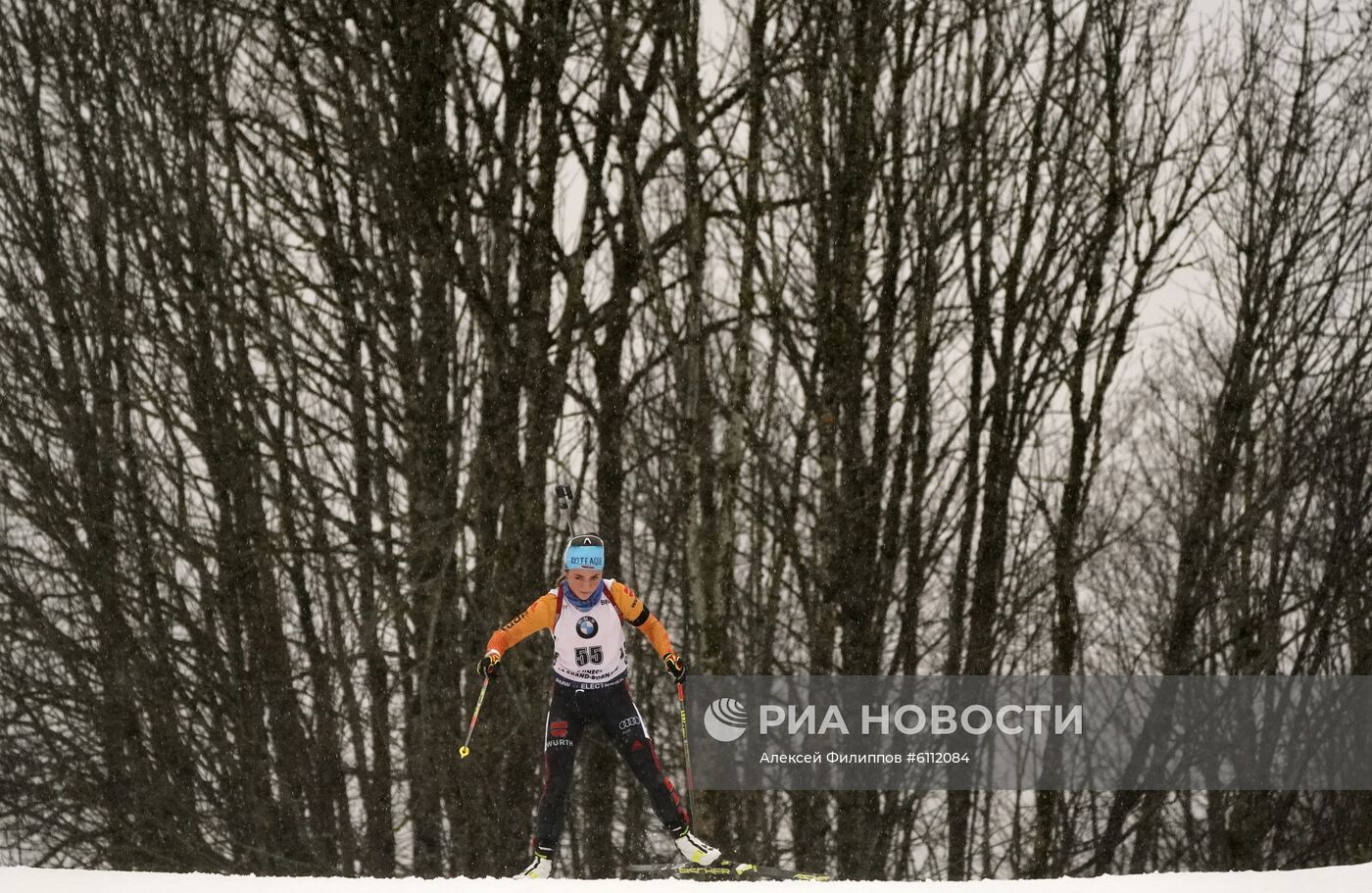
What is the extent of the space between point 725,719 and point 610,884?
6214 millimetres

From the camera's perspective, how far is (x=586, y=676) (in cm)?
730

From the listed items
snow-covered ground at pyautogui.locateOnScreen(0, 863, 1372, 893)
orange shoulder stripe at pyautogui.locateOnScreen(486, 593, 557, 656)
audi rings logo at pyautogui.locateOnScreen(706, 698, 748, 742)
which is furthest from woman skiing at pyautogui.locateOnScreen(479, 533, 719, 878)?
audi rings logo at pyautogui.locateOnScreen(706, 698, 748, 742)

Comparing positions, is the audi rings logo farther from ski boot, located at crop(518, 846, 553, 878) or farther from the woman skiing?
ski boot, located at crop(518, 846, 553, 878)

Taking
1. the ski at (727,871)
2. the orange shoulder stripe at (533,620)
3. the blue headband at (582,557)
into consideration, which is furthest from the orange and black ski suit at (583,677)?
the ski at (727,871)

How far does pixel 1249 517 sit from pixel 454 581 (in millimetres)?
7892

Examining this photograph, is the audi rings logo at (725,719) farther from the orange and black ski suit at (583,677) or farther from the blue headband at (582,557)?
the blue headband at (582,557)

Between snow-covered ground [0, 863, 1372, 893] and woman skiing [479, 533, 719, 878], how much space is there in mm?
960

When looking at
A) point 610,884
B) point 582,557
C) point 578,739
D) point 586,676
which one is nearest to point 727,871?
point 578,739

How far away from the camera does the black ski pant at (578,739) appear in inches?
281

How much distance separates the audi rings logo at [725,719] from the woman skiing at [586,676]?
13.2 feet

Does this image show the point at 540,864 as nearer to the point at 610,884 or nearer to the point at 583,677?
the point at 583,677

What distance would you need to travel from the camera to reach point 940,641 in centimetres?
1330

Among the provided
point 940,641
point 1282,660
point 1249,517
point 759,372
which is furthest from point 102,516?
point 1282,660

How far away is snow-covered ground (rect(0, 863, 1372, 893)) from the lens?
5840 mm
